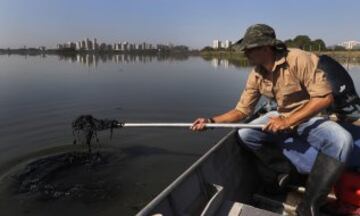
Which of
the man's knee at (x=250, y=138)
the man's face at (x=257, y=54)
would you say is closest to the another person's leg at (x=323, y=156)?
the man's knee at (x=250, y=138)

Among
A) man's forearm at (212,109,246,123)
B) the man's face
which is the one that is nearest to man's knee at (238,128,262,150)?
man's forearm at (212,109,246,123)

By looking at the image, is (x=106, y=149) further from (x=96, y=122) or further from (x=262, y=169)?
(x=262, y=169)

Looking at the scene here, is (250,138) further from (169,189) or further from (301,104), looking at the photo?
(169,189)

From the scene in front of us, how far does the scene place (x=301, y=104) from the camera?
3969mm

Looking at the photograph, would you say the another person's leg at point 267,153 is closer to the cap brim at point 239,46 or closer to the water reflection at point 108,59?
the cap brim at point 239,46

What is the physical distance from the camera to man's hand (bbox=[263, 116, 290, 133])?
12.6 ft

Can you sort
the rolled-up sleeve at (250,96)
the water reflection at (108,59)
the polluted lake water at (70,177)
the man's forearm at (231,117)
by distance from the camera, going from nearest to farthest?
the rolled-up sleeve at (250,96)
the man's forearm at (231,117)
the polluted lake water at (70,177)
the water reflection at (108,59)

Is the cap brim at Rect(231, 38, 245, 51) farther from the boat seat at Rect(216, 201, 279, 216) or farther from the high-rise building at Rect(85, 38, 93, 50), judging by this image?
the high-rise building at Rect(85, 38, 93, 50)

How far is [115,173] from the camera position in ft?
24.3

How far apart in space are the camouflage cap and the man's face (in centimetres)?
10

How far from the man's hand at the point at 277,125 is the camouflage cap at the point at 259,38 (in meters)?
0.77

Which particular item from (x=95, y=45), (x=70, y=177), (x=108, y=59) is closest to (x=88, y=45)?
(x=95, y=45)

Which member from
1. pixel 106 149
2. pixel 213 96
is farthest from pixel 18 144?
pixel 213 96

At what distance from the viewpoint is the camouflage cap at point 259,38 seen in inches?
147
